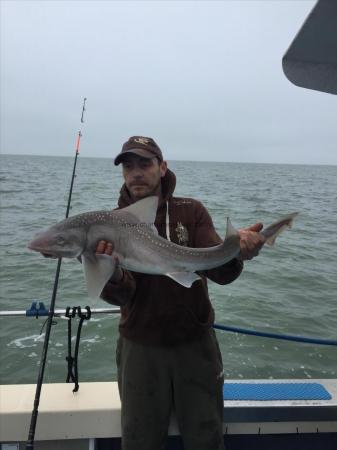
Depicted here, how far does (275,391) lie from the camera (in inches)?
134

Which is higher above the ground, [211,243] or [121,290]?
[211,243]

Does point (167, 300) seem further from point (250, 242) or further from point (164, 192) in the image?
point (164, 192)

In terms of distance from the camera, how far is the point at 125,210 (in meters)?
2.64

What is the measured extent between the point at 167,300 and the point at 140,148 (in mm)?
1105

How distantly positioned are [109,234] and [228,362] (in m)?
5.24

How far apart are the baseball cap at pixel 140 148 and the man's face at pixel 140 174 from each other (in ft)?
0.14

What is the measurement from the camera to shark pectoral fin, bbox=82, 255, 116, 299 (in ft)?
8.11

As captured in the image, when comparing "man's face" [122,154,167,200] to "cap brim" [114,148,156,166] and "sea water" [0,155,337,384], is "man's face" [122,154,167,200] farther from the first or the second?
"sea water" [0,155,337,384]

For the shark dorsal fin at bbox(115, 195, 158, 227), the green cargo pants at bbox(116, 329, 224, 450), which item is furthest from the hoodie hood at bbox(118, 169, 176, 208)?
the green cargo pants at bbox(116, 329, 224, 450)

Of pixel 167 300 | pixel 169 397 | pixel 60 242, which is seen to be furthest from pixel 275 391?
pixel 60 242

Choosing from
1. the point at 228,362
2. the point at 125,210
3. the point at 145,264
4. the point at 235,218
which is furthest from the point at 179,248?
the point at 235,218

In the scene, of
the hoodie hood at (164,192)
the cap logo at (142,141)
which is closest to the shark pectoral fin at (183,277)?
the hoodie hood at (164,192)

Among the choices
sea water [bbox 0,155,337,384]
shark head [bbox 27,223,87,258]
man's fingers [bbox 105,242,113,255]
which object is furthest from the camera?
sea water [bbox 0,155,337,384]

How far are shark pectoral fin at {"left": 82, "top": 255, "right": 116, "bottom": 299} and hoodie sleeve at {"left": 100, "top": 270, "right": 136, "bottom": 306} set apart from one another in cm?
23
